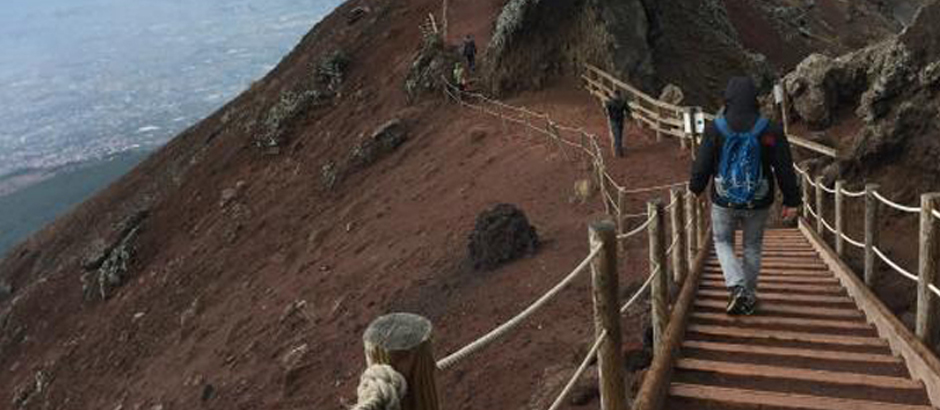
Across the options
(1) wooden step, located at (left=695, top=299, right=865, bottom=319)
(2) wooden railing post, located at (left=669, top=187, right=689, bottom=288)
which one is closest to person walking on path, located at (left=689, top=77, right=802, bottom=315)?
(1) wooden step, located at (left=695, top=299, right=865, bottom=319)

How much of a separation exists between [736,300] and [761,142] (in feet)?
4.54

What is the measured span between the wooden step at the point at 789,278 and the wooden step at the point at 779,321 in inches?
73.9

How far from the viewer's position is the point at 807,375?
19.9ft

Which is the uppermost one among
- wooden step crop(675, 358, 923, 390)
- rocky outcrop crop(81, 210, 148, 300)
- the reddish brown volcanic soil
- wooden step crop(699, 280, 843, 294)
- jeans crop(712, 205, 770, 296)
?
jeans crop(712, 205, 770, 296)

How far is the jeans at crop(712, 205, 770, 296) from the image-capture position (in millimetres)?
7855

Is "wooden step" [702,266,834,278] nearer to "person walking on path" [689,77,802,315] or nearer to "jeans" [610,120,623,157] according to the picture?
"person walking on path" [689,77,802,315]

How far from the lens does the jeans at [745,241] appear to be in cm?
786

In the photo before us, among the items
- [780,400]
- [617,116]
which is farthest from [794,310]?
[617,116]

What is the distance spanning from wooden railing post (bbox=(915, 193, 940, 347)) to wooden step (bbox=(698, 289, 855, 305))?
2.06 m

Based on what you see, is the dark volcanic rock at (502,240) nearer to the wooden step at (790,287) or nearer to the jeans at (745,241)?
the wooden step at (790,287)

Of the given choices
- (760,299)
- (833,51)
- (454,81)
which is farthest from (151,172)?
(760,299)

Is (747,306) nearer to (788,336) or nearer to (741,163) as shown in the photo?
(788,336)

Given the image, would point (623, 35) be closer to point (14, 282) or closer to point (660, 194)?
point (660, 194)

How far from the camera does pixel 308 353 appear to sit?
15.8 meters
